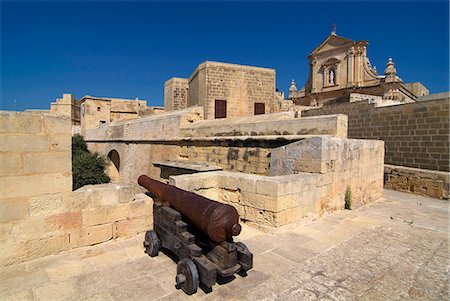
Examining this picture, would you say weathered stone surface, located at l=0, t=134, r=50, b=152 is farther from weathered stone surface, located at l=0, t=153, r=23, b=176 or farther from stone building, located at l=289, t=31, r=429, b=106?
stone building, located at l=289, t=31, r=429, b=106

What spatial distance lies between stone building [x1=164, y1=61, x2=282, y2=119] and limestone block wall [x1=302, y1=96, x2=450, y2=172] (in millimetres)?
6835

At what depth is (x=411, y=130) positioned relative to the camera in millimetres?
8656

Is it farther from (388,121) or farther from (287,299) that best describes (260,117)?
(287,299)

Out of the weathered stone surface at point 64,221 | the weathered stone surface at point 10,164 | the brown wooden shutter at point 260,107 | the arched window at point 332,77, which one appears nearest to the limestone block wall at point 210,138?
the weathered stone surface at point 64,221

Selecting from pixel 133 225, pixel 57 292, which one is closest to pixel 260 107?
pixel 133 225

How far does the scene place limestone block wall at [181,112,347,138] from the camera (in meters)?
5.84

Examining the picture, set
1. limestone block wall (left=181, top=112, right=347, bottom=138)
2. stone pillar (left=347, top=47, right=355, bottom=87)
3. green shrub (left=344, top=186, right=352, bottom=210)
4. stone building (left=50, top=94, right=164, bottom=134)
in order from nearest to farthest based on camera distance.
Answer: green shrub (left=344, top=186, right=352, bottom=210) → limestone block wall (left=181, top=112, right=347, bottom=138) → stone pillar (left=347, top=47, right=355, bottom=87) → stone building (left=50, top=94, right=164, bottom=134)

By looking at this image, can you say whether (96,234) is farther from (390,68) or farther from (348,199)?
(390,68)

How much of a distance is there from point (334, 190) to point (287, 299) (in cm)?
322

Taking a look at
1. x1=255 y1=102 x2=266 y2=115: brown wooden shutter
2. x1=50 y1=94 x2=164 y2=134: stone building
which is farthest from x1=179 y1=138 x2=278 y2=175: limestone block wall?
x1=50 y1=94 x2=164 y2=134: stone building

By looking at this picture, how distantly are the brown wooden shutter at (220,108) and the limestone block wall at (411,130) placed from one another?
7.27 metres

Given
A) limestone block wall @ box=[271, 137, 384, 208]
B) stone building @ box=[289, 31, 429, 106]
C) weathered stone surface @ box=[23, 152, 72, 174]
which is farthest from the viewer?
stone building @ box=[289, 31, 429, 106]

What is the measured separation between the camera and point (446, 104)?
7715 millimetres

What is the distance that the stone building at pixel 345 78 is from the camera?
19641 mm
